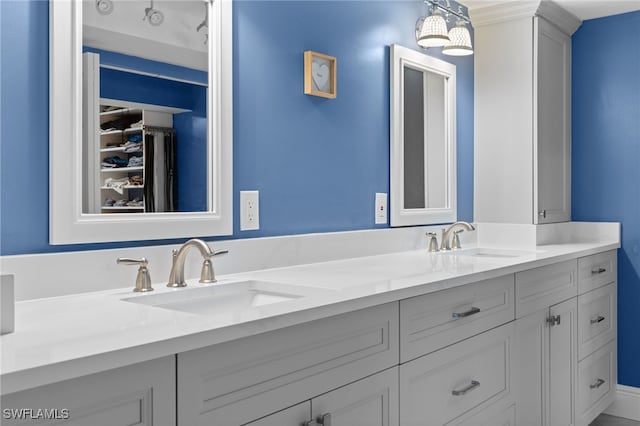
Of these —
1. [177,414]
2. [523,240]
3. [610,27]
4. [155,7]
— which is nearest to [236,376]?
[177,414]

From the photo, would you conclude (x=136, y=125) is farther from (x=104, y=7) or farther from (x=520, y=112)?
(x=520, y=112)

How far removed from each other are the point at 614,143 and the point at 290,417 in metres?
2.77

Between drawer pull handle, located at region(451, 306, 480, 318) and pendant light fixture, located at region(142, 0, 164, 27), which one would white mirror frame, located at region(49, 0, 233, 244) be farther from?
drawer pull handle, located at region(451, 306, 480, 318)

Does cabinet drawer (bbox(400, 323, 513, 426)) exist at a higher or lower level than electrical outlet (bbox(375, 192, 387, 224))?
lower

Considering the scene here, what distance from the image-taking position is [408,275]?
194 cm

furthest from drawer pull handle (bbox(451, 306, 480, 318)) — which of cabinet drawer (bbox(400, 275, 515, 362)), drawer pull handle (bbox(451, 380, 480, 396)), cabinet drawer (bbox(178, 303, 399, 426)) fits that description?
cabinet drawer (bbox(178, 303, 399, 426))

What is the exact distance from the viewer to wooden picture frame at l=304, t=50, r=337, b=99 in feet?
7.22

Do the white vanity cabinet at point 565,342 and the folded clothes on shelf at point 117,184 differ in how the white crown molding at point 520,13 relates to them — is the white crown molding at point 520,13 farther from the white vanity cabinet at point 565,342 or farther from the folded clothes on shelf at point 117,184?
the folded clothes on shelf at point 117,184

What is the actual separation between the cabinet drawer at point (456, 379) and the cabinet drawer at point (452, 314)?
0.10ft

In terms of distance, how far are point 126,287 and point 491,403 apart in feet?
4.31

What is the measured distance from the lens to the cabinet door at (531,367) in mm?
2299

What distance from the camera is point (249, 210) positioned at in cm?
200

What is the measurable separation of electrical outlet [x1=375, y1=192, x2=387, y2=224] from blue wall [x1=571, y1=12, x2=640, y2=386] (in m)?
1.46

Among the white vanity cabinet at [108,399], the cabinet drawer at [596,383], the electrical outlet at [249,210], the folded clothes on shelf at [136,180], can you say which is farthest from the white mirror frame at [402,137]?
the white vanity cabinet at [108,399]
